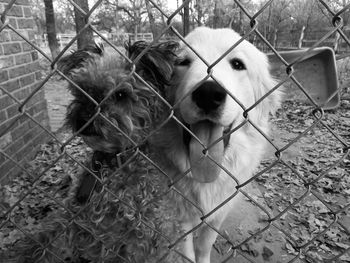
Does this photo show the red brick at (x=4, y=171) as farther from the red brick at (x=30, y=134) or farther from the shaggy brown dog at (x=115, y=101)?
the shaggy brown dog at (x=115, y=101)

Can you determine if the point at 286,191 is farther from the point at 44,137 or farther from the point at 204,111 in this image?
the point at 44,137

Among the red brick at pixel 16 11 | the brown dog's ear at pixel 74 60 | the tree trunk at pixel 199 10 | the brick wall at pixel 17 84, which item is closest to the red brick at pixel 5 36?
the brick wall at pixel 17 84

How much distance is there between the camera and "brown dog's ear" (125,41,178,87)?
71.3 inches

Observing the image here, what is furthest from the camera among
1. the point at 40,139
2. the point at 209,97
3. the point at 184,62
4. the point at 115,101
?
the point at 40,139

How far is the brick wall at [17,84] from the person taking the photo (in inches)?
126

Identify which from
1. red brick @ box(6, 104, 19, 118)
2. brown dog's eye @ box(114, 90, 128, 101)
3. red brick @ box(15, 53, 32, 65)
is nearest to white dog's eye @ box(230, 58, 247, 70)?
brown dog's eye @ box(114, 90, 128, 101)

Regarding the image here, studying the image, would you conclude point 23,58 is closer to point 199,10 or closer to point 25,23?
point 25,23

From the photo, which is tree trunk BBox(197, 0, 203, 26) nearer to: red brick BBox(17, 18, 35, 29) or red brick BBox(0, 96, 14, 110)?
red brick BBox(17, 18, 35, 29)

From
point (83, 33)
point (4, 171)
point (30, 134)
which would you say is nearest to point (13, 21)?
point (30, 134)

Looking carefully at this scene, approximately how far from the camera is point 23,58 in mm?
3693

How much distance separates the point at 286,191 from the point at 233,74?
222 cm

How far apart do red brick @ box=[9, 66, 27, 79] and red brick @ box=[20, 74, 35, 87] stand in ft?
0.24

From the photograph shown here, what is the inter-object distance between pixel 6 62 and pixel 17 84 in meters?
0.33

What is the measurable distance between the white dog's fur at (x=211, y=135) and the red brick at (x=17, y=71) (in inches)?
91.6
